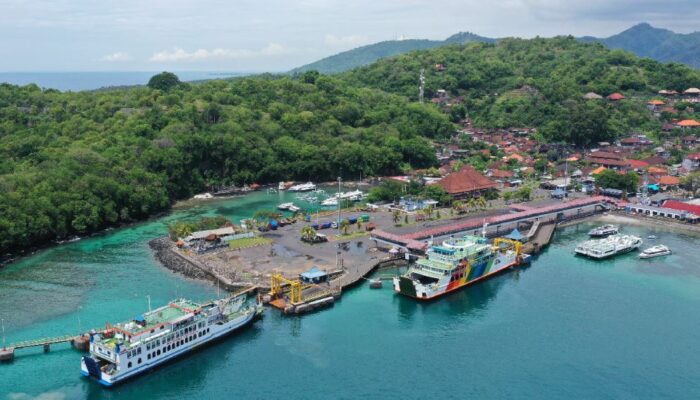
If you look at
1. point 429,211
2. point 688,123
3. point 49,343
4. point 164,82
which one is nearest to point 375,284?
point 429,211

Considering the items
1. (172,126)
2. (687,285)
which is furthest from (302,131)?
(687,285)

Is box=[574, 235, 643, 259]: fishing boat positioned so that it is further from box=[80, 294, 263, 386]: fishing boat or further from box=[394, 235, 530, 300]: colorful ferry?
box=[80, 294, 263, 386]: fishing boat

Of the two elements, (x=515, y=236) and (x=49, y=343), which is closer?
(x=49, y=343)

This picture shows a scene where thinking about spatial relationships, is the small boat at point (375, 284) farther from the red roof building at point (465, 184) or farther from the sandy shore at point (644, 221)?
the sandy shore at point (644, 221)

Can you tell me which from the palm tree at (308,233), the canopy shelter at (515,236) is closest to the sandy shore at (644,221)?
the canopy shelter at (515,236)

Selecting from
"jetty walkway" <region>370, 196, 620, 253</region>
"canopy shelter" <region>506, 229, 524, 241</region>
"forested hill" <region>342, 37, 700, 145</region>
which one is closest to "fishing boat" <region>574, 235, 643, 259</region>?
"canopy shelter" <region>506, 229, 524, 241</region>

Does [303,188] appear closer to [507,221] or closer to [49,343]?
[507,221]
